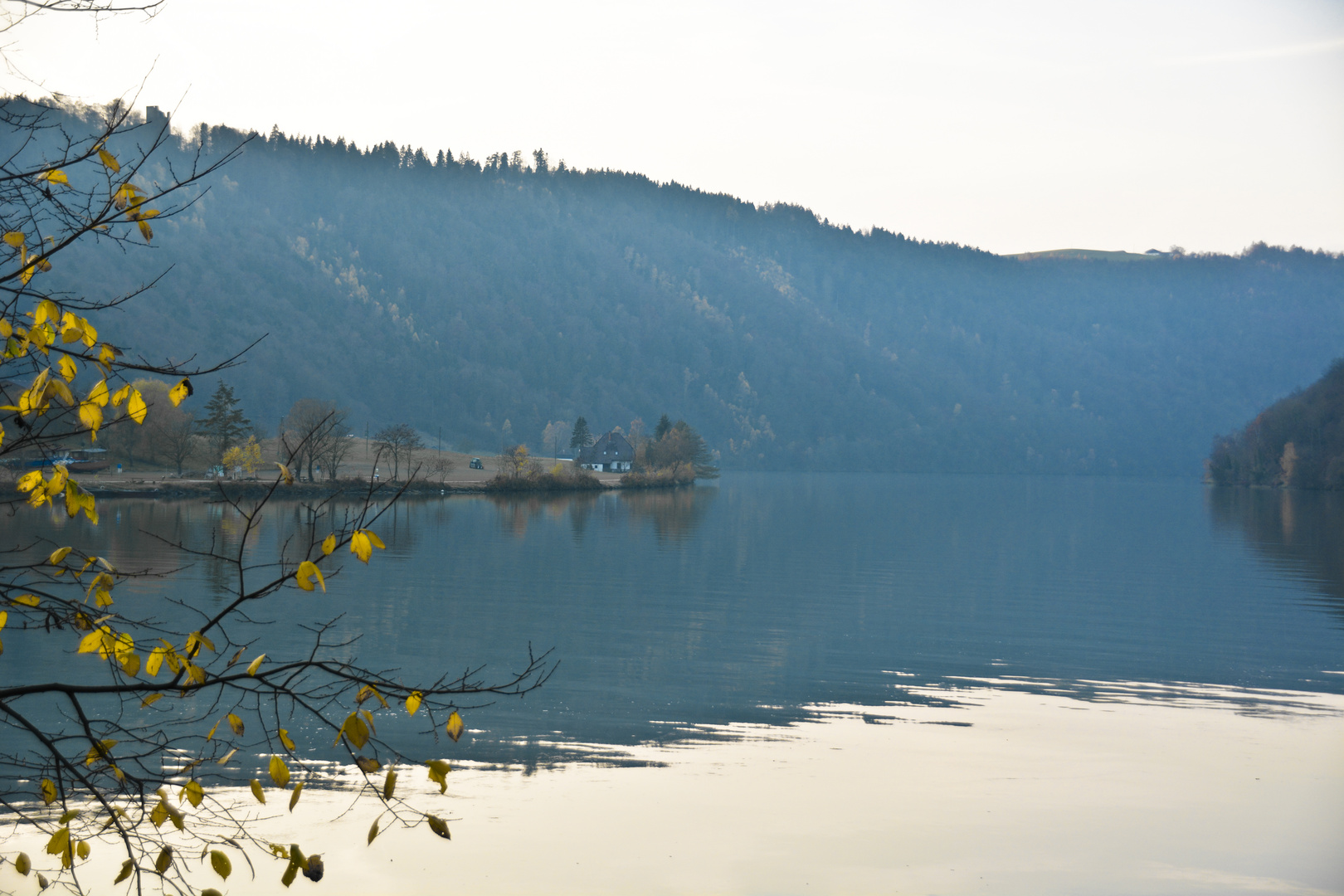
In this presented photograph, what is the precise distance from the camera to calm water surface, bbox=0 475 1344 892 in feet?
49.0

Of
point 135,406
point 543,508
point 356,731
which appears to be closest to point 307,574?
point 356,731

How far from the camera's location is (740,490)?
121 meters

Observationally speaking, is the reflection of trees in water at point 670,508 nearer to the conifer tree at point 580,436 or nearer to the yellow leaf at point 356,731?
the conifer tree at point 580,436

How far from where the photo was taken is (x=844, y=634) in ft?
83.0

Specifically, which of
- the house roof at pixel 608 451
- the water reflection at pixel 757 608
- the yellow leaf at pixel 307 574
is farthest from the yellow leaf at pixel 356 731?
the house roof at pixel 608 451

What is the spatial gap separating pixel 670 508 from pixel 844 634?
174 ft

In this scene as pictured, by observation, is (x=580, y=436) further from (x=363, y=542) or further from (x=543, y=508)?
(x=363, y=542)

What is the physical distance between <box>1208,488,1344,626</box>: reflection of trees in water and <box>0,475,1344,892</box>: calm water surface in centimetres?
56

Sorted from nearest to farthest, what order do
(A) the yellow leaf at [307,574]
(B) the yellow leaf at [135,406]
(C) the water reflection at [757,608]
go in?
(A) the yellow leaf at [307,574], (B) the yellow leaf at [135,406], (C) the water reflection at [757,608]

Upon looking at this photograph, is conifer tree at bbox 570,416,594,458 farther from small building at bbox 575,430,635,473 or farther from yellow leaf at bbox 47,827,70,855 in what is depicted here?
yellow leaf at bbox 47,827,70,855

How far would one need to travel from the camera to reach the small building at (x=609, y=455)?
143375 mm

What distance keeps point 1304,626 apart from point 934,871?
915 inches

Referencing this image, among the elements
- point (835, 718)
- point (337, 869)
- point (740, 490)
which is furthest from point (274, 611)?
point (740, 490)

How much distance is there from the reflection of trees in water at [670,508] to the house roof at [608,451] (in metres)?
29.3
